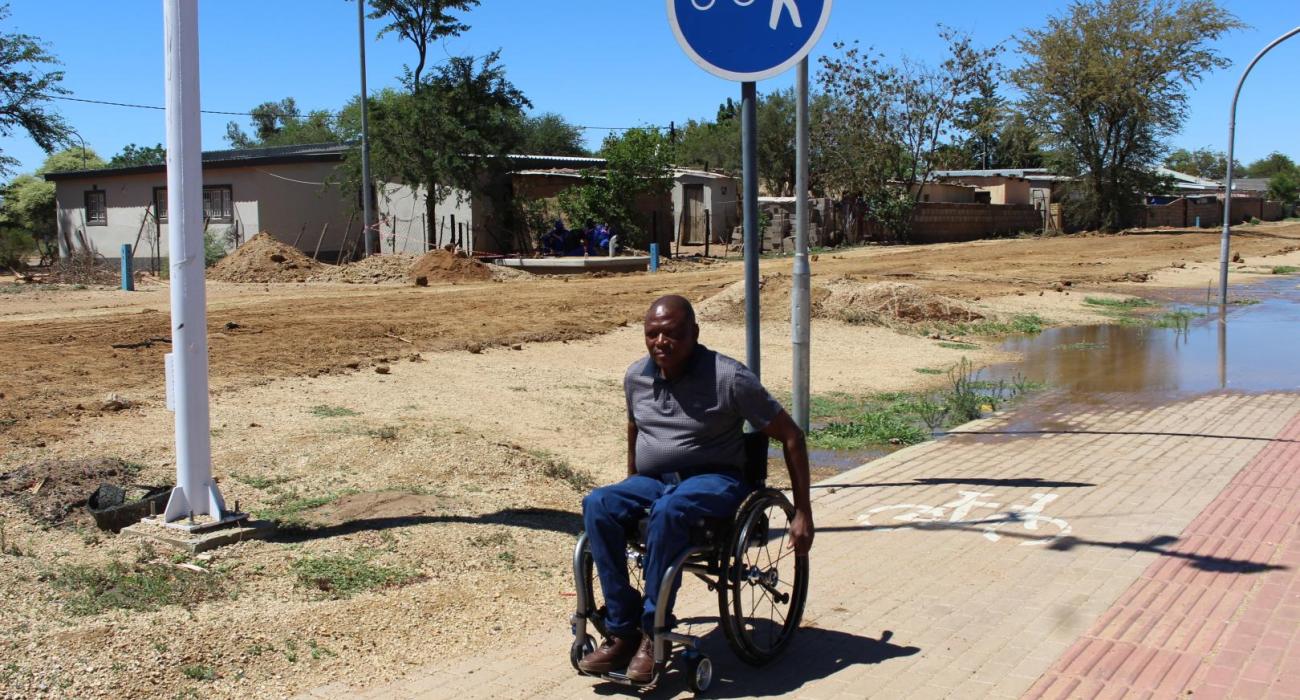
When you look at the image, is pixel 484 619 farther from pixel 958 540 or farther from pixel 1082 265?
pixel 1082 265

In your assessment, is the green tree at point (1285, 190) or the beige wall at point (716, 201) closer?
the beige wall at point (716, 201)

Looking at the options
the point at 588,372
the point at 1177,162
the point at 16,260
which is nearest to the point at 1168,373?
the point at 588,372

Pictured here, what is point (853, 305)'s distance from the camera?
18609 millimetres

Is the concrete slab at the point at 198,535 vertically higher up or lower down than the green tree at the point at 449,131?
lower down

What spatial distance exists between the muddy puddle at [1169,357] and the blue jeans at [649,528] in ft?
30.3

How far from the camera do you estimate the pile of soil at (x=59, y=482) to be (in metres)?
5.77

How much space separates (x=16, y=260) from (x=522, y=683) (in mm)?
37869

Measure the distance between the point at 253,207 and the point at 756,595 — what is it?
34.7 m

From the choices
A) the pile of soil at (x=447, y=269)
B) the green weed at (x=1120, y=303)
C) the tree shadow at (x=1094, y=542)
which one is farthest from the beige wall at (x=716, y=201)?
the tree shadow at (x=1094, y=542)

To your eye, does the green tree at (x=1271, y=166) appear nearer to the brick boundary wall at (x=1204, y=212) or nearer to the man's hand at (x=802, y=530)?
the brick boundary wall at (x=1204, y=212)

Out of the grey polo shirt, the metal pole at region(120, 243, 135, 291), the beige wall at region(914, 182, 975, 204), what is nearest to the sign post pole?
the grey polo shirt

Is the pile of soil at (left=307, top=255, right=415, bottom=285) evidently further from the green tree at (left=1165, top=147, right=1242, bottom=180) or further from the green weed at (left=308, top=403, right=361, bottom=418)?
the green tree at (left=1165, top=147, right=1242, bottom=180)

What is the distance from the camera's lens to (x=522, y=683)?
4320 millimetres

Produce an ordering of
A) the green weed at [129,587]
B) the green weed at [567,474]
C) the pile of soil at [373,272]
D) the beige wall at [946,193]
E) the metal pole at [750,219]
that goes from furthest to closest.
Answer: the beige wall at [946,193]
the pile of soil at [373,272]
the green weed at [567,474]
the metal pole at [750,219]
the green weed at [129,587]
